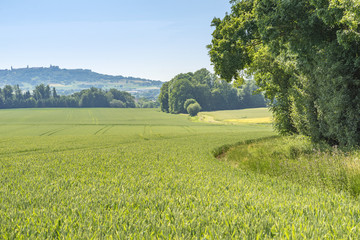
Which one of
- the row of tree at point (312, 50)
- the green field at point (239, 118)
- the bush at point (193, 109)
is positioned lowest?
the green field at point (239, 118)

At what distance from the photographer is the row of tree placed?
38.4 ft

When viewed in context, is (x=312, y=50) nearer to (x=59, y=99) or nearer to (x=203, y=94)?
(x=203, y=94)

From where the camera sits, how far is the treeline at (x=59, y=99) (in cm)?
14412

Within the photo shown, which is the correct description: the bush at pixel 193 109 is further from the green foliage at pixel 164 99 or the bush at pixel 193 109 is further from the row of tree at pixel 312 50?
the row of tree at pixel 312 50

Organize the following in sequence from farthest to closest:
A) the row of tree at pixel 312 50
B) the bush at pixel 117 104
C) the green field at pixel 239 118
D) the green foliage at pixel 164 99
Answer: the bush at pixel 117 104 < the green foliage at pixel 164 99 < the green field at pixel 239 118 < the row of tree at pixel 312 50

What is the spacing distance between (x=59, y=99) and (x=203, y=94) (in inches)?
3892

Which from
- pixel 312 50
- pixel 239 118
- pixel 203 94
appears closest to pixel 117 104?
pixel 203 94

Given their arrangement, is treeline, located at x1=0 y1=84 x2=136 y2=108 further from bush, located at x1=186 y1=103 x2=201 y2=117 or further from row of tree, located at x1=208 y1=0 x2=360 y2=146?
row of tree, located at x1=208 y1=0 x2=360 y2=146

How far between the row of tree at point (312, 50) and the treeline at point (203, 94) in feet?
294

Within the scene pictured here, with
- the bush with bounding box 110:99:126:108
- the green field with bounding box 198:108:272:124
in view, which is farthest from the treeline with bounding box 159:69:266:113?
the bush with bounding box 110:99:126:108

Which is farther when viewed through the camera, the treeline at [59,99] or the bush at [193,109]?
the treeline at [59,99]

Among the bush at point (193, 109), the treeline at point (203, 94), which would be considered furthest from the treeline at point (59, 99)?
the bush at point (193, 109)

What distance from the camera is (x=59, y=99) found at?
154 metres

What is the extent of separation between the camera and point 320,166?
9.53 m
